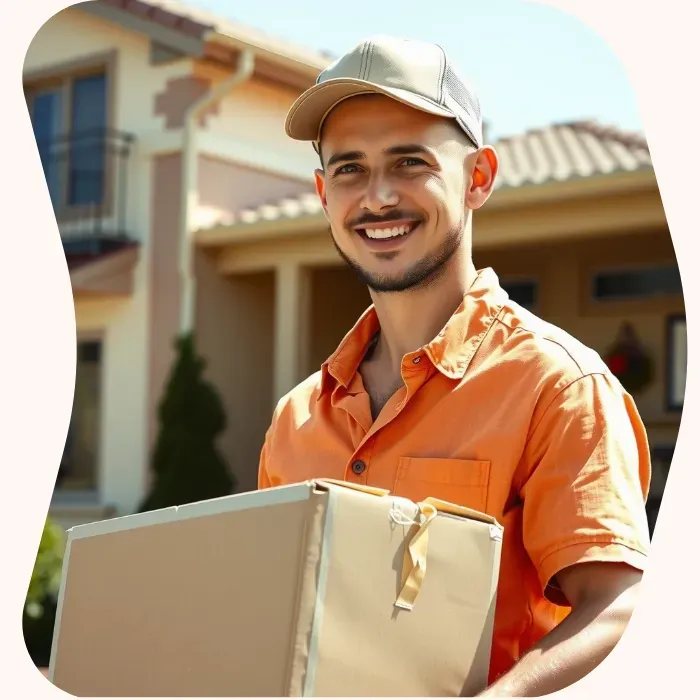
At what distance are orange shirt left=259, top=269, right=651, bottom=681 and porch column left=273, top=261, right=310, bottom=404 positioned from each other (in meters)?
6.82

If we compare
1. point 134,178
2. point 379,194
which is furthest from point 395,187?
point 134,178

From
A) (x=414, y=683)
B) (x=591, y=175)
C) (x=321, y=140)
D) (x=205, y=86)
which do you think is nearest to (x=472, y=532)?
(x=414, y=683)

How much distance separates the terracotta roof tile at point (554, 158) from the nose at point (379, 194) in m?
5.29

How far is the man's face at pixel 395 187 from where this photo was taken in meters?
1.51

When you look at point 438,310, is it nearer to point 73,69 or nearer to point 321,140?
point 321,140

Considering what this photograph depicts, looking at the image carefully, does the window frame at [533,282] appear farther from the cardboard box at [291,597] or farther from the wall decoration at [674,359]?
the cardboard box at [291,597]

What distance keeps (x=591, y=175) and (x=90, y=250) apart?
4.06 metres

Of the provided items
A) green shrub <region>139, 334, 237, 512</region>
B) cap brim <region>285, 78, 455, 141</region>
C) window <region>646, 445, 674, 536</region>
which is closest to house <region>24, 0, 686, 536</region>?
window <region>646, 445, 674, 536</region>

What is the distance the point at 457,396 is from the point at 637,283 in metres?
7.07

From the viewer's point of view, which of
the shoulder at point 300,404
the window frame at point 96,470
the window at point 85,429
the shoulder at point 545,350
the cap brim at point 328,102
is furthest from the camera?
the window at point 85,429

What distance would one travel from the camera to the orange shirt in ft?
4.28

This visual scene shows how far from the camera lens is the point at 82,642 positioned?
1310 mm

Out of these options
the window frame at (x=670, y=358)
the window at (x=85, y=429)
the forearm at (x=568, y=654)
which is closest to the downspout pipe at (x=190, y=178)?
the window at (x=85, y=429)

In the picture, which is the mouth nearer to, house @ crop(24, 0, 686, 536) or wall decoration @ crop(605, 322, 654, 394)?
house @ crop(24, 0, 686, 536)
